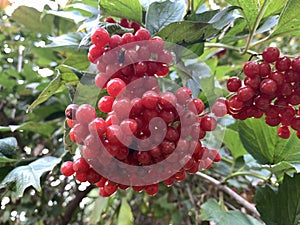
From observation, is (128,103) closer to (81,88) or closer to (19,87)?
(81,88)

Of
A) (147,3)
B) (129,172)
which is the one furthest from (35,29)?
(129,172)

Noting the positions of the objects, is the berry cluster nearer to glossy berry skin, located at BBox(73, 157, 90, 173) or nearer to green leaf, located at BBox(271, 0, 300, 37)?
glossy berry skin, located at BBox(73, 157, 90, 173)

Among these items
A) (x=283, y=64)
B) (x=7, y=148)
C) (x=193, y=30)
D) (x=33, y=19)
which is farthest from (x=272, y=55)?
(x=33, y=19)

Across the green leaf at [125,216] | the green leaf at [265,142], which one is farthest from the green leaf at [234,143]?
the green leaf at [125,216]

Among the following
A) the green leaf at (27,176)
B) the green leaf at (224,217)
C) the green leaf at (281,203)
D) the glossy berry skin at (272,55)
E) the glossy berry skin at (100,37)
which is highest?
the glossy berry skin at (100,37)

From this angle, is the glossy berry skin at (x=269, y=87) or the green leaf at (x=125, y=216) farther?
the green leaf at (x=125, y=216)

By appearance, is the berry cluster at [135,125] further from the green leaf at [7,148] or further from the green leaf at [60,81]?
the green leaf at [7,148]
